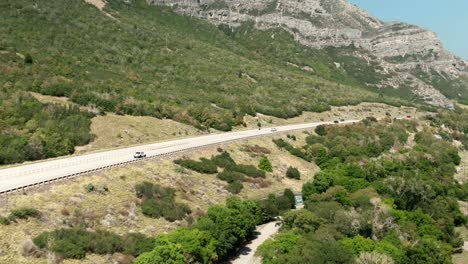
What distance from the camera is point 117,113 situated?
224 ft

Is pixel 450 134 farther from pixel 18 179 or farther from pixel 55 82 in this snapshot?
pixel 18 179

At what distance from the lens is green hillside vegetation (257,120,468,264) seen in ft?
128

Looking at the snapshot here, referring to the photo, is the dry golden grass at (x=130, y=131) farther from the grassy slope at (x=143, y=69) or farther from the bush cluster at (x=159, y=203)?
the bush cluster at (x=159, y=203)

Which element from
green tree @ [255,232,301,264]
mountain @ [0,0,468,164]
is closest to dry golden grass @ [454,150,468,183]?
mountain @ [0,0,468,164]

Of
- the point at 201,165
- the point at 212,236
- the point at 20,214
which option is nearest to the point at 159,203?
the point at 212,236

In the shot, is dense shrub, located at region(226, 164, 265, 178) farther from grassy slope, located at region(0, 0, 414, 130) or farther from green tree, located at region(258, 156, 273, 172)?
grassy slope, located at region(0, 0, 414, 130)

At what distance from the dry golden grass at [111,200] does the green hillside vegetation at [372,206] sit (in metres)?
9.02

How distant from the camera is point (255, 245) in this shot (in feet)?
145

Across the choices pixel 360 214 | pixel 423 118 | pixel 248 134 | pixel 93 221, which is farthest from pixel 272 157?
pixel 423 118

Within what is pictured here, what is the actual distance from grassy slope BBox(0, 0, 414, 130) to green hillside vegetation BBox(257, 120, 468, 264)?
2370 cm

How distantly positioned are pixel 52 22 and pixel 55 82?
43.7 meters

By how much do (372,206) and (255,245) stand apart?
15.8 meters

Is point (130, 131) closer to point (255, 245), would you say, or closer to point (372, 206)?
point (255, 245)

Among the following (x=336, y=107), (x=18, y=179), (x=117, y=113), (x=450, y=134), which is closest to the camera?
(x=18, y=179)
